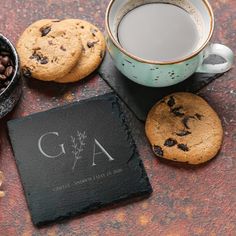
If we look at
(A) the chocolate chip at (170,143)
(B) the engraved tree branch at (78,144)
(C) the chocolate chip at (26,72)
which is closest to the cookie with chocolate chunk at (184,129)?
(A) the chocolate chip at (170,143)

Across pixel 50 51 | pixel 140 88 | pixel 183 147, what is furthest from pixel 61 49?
pixel 183 147

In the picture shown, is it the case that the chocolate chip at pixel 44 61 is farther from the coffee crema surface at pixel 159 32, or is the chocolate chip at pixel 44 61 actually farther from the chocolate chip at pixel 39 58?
the coffee crema surface at pixel 159 32

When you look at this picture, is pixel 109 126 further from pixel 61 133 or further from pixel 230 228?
pixel 230 228

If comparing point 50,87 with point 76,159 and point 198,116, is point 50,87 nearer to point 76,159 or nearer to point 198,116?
point 76,159

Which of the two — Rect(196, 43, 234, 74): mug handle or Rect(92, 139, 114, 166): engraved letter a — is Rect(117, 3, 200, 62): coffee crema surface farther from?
Rect(92, 139, 114, 166): engraved letter a

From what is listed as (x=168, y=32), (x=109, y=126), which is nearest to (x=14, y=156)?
(x=109, y=126)
